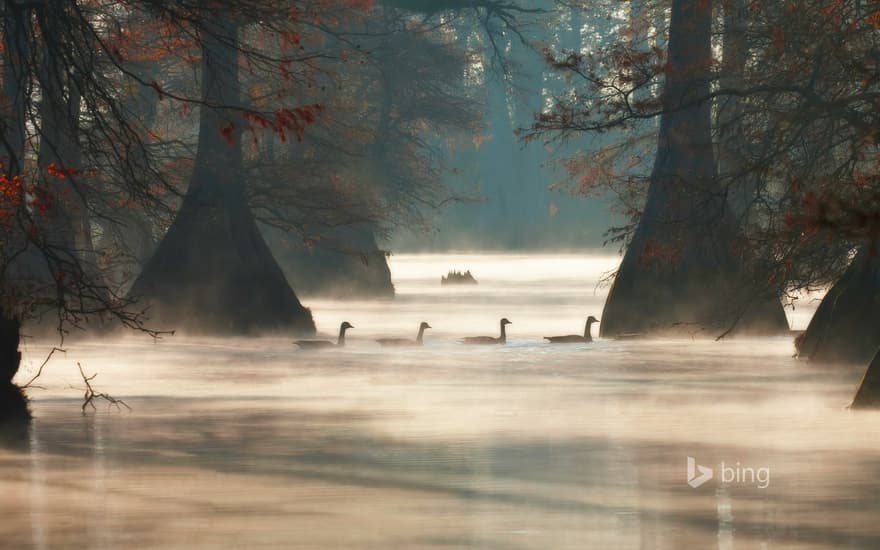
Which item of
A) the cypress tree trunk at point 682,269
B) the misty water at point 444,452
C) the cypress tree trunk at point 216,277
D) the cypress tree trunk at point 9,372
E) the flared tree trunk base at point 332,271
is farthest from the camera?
the flared tree trunk base at point 332,271

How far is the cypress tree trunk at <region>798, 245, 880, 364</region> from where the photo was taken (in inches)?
A: 875

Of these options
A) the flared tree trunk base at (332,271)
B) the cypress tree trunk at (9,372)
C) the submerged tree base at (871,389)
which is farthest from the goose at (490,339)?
the flared tree trunk base at (332,271)

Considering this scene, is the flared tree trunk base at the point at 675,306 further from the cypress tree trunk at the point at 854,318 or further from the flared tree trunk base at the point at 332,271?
the flared tree trunk base at the point at 332,271

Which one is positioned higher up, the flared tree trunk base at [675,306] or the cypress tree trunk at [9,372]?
the flared tree trunk base at [675,306]

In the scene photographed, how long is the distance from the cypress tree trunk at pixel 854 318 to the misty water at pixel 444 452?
559 millimetres

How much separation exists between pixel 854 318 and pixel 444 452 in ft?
30.7

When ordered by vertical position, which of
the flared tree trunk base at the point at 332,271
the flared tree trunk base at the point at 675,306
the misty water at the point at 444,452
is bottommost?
the misty water at the point at 444,452

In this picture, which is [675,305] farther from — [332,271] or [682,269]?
[332,271]

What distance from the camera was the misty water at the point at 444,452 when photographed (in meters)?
11.1

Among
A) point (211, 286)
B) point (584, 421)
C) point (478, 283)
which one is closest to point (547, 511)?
point (584, 421)

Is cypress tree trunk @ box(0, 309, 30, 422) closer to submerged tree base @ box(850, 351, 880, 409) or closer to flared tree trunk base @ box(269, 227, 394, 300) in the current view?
submerged tree base @ box(850, 351, 880, 409)

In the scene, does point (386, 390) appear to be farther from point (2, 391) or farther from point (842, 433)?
point (842, 433)

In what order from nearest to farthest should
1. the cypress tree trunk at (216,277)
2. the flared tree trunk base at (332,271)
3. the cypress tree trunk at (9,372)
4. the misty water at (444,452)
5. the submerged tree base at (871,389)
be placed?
the misty water at (444,452), the cypress tree trunk at (9,372), the submerged tree base at (871,389), the cypress tree trunk at (216,277), the flared tree trunk base at (332,271)

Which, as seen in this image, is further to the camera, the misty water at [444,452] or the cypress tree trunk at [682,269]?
the cypress tree trunk at [682,269]
